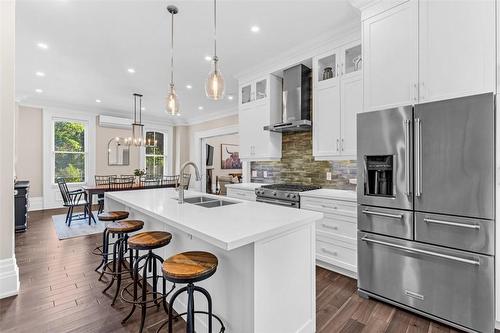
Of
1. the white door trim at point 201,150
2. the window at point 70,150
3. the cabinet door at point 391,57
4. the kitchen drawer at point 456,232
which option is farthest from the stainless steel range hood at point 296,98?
the window at point 70,150

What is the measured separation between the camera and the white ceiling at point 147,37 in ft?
8.52

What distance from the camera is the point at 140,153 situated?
26.3ft

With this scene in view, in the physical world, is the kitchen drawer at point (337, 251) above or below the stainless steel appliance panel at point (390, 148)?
below

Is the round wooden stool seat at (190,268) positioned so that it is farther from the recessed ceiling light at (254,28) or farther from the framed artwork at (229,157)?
the framed artwork at (229,157)

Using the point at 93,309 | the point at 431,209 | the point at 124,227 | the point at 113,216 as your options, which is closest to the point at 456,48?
the point at 431,209

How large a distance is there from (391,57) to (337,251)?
6.76 ft

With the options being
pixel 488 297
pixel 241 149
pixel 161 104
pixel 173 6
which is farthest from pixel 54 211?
pixel 488 297

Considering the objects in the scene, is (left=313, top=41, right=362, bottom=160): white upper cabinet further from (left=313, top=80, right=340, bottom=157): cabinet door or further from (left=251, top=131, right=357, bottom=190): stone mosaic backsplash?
(left=251, top=131, right=357, bottom=190): stone mosaic backsplash

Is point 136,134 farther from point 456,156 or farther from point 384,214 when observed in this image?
point 456,156

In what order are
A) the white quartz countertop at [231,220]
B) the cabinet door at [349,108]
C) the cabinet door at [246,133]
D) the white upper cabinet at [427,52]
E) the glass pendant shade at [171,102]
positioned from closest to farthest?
the white quartz countertop at [231,220] < the white upper cabinet at [427,52] < the glass pendant shade at [171,102] < the cabinet door at [349,108] < the cabinet door at [246,133]

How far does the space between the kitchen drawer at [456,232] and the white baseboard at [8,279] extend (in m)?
3.69

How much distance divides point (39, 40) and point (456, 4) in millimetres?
4583

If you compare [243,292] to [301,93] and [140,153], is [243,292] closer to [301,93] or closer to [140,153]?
[301,93]

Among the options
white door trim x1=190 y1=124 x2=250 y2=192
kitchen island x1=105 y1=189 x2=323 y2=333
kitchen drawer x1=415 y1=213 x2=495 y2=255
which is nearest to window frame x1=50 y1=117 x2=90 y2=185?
white door trim x1=190 y1=124 x2=250 y2=192
